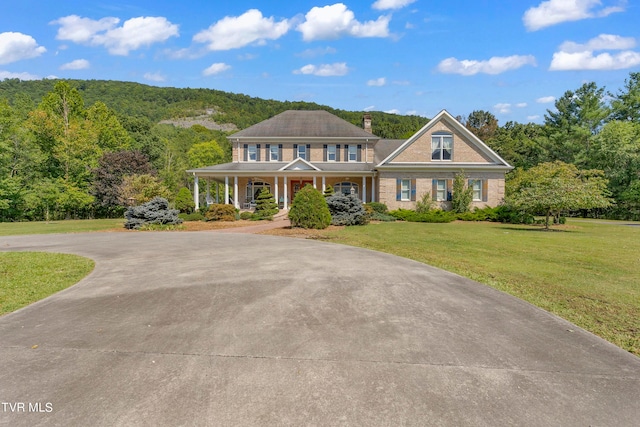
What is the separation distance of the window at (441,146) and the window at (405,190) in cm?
281

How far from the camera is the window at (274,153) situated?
31375mm

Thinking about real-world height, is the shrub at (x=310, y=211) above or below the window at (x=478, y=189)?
below

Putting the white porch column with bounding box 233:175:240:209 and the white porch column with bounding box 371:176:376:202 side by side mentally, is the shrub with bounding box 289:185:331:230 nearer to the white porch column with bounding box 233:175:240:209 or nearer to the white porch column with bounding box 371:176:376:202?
the white porch column with bounding box 371:176:376:202

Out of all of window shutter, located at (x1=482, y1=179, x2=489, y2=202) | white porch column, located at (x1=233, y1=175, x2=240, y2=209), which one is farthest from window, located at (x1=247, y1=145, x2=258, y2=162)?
window shutter, located at (x1=482, y1=179, x2=489, y2=202)

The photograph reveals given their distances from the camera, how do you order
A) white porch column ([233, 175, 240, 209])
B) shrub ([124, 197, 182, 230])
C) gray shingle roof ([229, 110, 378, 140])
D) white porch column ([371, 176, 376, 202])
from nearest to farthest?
shrub ([124, 197, 182, 230])
white porch column ([233, 175, 240, 209])
white porch column ([371, 176, 376, 202])
gray shingle roof ([229, 110, 378, 140])

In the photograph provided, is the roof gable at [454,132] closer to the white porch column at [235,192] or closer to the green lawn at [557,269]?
the white porch column at [235,192]

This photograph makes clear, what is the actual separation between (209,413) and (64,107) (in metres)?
43.6

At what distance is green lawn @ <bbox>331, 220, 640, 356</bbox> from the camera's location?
5.32m

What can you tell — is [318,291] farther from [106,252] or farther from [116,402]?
[106,252]

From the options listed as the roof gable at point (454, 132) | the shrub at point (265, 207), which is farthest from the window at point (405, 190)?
the shrub at point (265, 207)

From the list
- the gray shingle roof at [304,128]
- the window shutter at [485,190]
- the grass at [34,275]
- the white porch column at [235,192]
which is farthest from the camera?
the gray shingle roof at [304,128]

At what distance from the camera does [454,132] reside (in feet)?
90.2

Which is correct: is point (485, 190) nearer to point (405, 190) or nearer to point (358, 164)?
point (405, 190)

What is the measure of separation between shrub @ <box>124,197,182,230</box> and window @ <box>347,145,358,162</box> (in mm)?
16274
